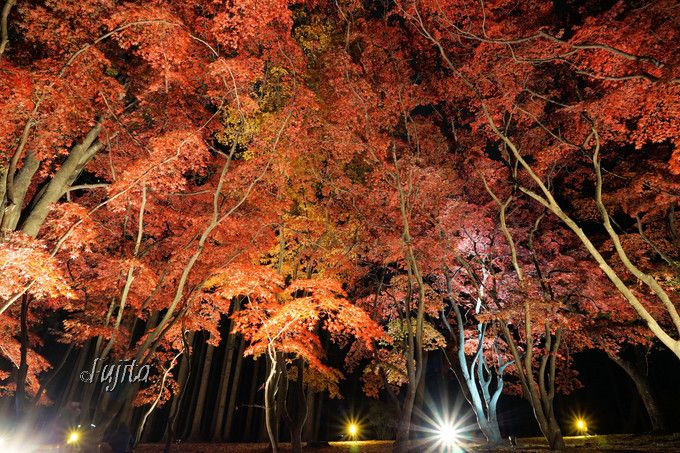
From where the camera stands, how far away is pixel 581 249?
1398 centimetres

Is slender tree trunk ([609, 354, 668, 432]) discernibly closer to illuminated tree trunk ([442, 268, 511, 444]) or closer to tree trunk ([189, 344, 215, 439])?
illuminated tree trunk ([442, 268, 511, 444])

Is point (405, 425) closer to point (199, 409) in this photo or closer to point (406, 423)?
point (406, 423)

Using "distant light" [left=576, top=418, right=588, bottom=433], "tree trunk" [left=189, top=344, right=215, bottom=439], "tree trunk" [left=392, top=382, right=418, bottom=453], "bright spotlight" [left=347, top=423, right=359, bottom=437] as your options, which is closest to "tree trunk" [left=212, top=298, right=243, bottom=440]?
"tree trunk" [left=189, top=344, right=215, bottom=439]

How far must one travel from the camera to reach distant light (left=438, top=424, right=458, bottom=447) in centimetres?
1463

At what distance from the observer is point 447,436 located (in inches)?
597

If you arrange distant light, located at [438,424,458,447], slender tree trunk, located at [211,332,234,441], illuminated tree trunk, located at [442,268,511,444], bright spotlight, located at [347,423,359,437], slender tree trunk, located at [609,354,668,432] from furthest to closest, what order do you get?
bright spotlight, located at [347,423,359,437], slender tree trunk, located at [211,332,234,441], distant light, located at [438,424,458,447], slender tree trunk, located at [609,354,668,432], illuminated tree trunk, located at [442,268,511,444]

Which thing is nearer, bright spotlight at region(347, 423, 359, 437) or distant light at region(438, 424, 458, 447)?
distant light at region(438, 424, 458, 447)

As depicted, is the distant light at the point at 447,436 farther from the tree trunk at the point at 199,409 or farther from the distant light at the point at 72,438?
the distant light at the point at 72,438

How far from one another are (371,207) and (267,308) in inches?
217

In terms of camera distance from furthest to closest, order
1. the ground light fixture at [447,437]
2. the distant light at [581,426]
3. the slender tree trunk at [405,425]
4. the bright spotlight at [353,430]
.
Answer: the bright spotlight at [353,430]
the distant light at [581,426]
the ground light fixture at [447,437]
the slender tree trunk at [405,425]

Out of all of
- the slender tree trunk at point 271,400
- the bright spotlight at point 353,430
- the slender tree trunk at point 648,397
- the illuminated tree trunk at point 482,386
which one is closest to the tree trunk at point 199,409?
the slender tree trunk at point 271,400

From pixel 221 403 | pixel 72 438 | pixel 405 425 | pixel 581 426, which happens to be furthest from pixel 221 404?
pixel 581 426

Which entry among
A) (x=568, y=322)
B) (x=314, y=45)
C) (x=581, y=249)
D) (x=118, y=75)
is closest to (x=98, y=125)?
(x=118, y=75)

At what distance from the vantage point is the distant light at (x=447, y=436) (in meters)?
14.6
